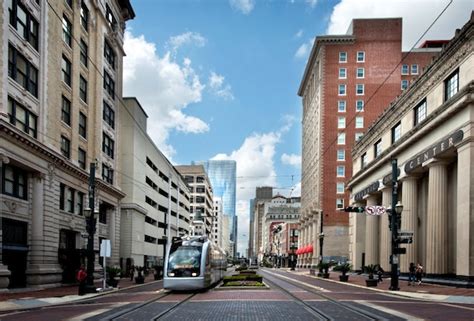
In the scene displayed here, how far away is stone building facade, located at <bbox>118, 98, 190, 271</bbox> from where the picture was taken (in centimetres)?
6228

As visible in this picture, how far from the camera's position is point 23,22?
112ft

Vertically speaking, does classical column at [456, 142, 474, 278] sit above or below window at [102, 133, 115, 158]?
below

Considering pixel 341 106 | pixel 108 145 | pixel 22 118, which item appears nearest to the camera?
pixel 22 118

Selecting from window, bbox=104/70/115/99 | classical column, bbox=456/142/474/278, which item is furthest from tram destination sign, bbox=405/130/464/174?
window, bbox=104/70/115/99

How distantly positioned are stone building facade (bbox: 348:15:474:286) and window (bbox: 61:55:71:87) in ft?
89.7

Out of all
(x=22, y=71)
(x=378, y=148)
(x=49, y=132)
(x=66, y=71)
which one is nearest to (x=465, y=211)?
(x=378, y=148)

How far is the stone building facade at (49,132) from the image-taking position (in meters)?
32.1

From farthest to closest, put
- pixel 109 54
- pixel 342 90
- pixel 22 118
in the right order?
pixel 342 90 → pixel 109 54 → pixel 22 118

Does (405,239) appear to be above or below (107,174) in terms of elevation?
below

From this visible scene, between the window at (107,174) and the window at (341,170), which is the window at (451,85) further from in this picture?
the window at (341,170)

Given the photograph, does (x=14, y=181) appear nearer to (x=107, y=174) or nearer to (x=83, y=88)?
(x=83, y=88)

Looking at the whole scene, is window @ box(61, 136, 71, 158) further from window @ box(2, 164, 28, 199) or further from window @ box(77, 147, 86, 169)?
window @ box(2, 164, 28, 199)

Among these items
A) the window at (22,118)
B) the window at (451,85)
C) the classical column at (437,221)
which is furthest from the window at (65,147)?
the window at (451,85)

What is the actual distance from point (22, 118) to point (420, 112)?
98.8 feet
